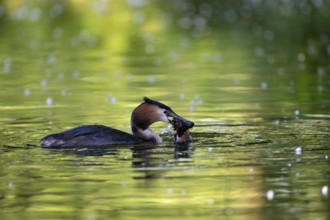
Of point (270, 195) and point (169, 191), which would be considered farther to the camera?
point (169, 191)

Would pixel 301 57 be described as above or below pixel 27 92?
above

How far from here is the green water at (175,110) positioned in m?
9.09

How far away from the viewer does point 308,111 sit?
14.9 metres

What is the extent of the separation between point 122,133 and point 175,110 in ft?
11.4

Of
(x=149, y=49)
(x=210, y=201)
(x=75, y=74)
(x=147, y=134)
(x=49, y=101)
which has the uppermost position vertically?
(x=149, y=49)

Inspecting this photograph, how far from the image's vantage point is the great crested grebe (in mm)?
11828

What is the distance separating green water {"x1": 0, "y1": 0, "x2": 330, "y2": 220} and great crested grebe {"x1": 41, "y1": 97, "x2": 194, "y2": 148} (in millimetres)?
169

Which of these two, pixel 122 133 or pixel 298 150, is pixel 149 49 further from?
pixel 298 150

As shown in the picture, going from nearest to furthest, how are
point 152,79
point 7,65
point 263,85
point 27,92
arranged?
point 27,92
point 263,85
point 152,79
point 7,65

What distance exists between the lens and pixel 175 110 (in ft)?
50.9

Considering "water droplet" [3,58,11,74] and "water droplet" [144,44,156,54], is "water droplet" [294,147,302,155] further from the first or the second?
"water droplet" [144,44,156,54]

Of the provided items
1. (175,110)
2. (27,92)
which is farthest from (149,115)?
(27,92)

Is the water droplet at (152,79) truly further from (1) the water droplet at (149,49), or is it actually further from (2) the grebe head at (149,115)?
(2) the grebe head at (149,115)

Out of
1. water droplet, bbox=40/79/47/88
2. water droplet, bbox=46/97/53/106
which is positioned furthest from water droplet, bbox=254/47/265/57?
water droplet, bbox=46/97/53/106
